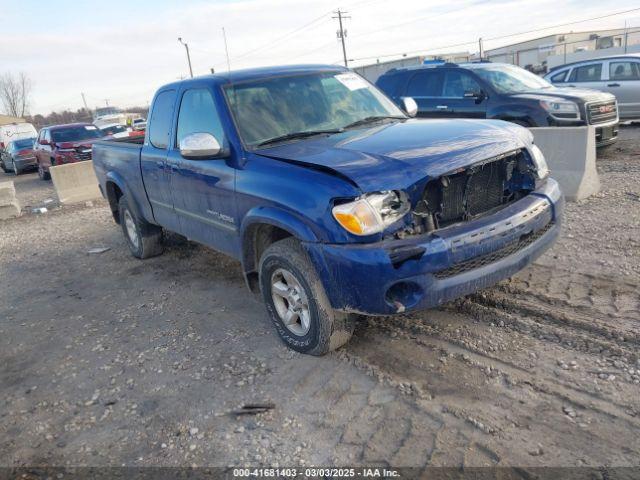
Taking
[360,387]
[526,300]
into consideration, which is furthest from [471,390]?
[526,300]

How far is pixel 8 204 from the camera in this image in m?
10.8

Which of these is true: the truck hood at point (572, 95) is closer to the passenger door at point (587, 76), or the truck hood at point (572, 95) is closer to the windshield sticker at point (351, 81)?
the passenger door at point (587, 76)

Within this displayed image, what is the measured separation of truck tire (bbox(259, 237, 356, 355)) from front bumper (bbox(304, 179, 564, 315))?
0.13 meters

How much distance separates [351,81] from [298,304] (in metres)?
2.31

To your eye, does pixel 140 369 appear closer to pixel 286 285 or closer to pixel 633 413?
pixel 286 285

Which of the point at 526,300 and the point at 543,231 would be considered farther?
the point at 526,300

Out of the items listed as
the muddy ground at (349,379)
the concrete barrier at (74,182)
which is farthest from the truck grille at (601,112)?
the concrete barrier at (74,182)

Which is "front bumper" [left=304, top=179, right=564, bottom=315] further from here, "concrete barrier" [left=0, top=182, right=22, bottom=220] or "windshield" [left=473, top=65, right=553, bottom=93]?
"concrete barrier" [left=0, top=182, right=22, bottom=220]

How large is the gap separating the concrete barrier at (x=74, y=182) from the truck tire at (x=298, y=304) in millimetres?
9365

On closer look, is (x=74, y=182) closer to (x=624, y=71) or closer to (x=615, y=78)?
(x=615, y=78)

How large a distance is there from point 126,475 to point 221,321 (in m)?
1.85

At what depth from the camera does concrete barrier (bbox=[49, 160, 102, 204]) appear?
11.4m

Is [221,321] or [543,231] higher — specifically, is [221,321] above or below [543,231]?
Result: below

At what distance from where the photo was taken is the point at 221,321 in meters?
4.48
